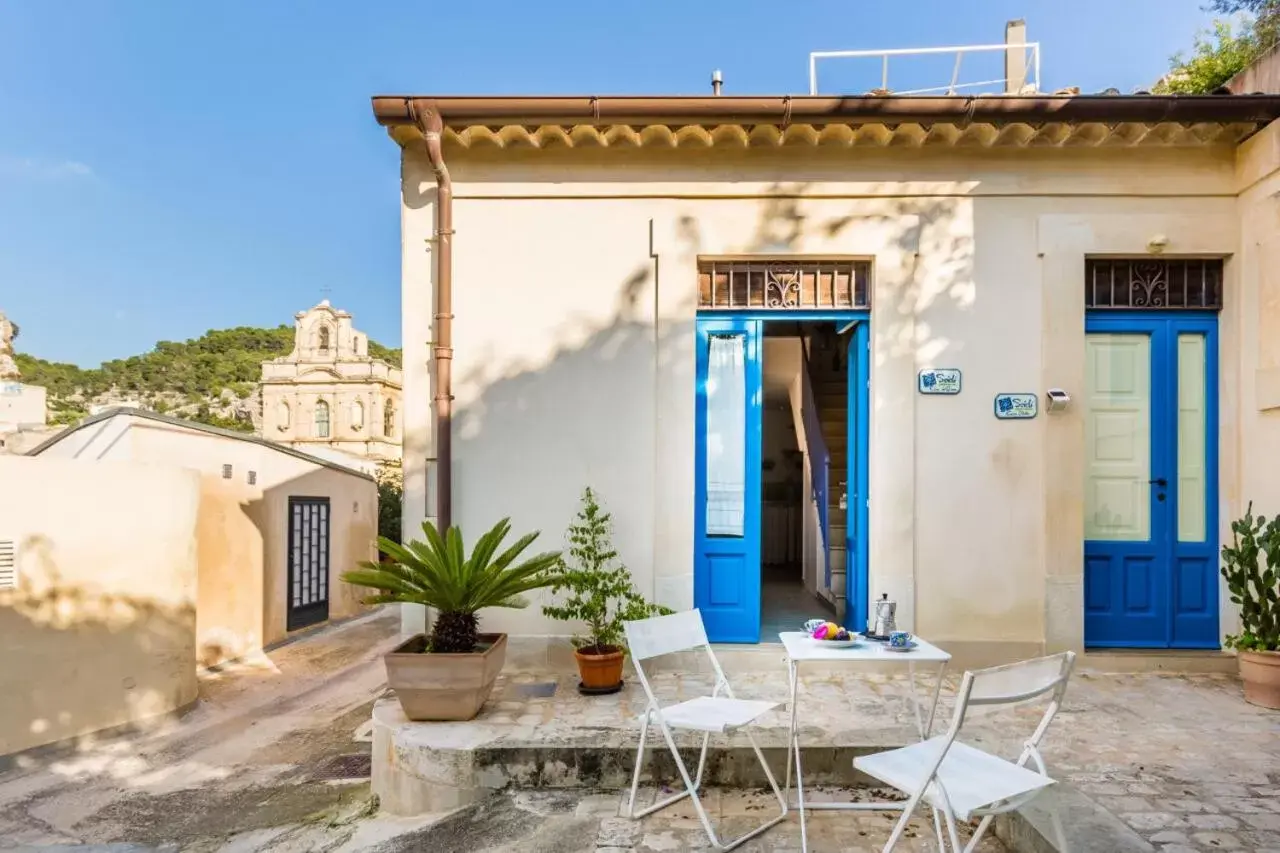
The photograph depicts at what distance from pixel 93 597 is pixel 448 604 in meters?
4.20

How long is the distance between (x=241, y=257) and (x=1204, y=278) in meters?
63.5

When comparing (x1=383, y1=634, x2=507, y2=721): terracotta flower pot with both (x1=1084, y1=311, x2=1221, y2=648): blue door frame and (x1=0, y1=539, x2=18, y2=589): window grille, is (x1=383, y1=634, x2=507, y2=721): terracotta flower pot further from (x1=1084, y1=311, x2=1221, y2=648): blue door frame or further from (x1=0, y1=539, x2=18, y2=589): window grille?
(x1=1084, y1=311, x2=1221, y2=648): blue door frame

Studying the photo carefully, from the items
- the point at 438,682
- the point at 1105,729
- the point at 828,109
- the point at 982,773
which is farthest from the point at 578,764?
the point at 828,109

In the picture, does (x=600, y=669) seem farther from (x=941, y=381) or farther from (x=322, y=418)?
(x=322, y=418)

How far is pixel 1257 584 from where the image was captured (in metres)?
4.57

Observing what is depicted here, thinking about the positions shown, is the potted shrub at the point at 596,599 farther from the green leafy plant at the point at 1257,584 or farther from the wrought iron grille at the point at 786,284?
the green leafy plant at the point at 1257,584

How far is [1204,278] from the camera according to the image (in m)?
5.54

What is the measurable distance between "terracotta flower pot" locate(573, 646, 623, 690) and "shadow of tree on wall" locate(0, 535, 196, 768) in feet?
15.3

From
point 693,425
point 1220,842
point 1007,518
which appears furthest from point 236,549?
point 1220,842

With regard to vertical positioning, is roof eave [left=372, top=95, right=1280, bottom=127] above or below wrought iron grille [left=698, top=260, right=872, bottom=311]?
above

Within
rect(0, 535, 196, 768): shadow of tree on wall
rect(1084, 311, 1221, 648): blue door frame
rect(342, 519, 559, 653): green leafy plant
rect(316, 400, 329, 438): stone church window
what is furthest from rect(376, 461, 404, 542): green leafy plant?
rect(316, 400, 329, 438): stone church window

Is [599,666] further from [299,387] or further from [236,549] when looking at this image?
[299,387]

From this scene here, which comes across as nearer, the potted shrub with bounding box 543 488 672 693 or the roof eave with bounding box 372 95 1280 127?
the potted shrub with bounding box 543 488 672 693

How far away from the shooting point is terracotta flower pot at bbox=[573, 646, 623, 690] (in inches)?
187
